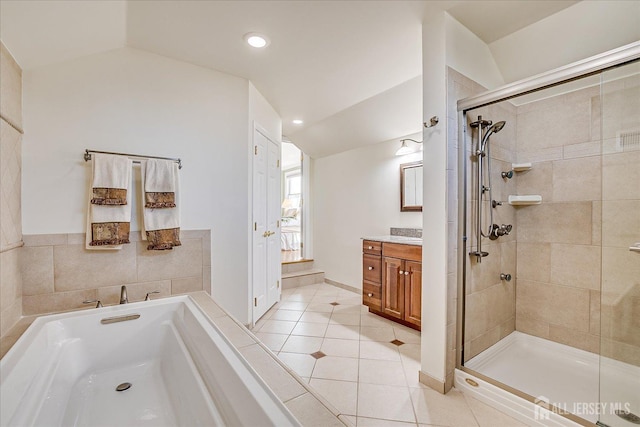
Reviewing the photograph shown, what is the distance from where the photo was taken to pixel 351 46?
2107mm

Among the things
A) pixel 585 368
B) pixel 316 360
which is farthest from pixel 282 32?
pixel 585 368

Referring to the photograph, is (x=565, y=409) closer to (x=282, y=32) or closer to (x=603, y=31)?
(x=603, y=31)

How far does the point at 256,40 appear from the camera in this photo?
80.4 inches

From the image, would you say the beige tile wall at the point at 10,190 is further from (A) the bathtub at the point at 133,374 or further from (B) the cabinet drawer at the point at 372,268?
(B) the cabinet drawer at the point at 372,268

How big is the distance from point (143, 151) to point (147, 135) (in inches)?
5.3

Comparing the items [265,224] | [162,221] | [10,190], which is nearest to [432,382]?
[265,224]

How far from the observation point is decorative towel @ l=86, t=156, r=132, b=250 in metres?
1.87

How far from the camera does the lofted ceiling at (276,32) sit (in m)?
1.59

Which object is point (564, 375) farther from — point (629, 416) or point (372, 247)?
point (372, 247)

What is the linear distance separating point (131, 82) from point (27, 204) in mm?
1109

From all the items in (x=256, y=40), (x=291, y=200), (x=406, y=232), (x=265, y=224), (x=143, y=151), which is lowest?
(x=406, y=232)

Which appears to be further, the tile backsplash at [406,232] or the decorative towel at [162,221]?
the tile backsplash at [406,232]

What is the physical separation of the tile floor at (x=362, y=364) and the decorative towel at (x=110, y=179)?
173 centimetres

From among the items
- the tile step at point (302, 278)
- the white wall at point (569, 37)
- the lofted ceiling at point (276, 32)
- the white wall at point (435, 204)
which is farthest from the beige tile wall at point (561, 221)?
the tile step at point (302, 278)
